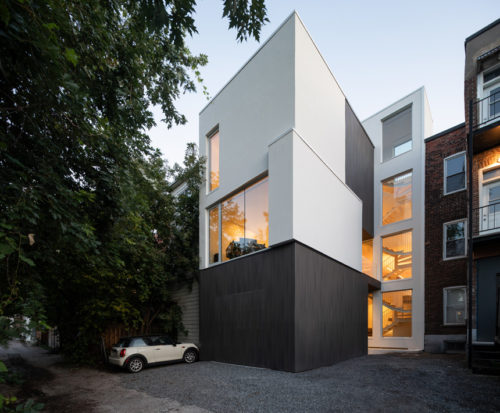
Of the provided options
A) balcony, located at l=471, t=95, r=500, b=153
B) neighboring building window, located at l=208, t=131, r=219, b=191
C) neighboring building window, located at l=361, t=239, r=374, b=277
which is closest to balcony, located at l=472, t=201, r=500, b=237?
balcony, located at l=471, t=95, r=500, b=153

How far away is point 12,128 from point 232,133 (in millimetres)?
8147

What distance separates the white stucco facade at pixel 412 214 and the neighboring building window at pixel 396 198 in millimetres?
259

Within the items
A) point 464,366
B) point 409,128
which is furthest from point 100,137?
point 409,128

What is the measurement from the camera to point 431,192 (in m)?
14.3

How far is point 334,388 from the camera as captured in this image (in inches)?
245

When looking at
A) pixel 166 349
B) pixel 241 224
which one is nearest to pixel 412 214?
pixel 241 224

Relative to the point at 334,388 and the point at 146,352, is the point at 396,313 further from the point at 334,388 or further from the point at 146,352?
the point at 146,352

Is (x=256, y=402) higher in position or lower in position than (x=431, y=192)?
lower

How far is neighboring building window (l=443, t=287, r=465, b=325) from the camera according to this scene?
41.2ft

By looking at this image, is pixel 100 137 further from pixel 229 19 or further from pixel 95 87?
pixel 229 19

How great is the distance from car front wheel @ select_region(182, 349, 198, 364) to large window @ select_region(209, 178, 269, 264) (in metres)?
3.43

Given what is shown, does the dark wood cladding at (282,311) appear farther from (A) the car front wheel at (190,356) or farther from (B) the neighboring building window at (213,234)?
(B) the neighboring building window at (213,234)

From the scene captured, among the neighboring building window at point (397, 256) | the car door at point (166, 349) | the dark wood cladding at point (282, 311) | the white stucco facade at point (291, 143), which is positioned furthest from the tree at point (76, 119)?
the neighboring building window at point (397, 256)

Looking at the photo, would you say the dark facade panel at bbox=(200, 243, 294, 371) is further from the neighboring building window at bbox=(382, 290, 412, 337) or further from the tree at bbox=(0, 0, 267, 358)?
the neighboring building window at bbox=(382, 290, 412, 337)
